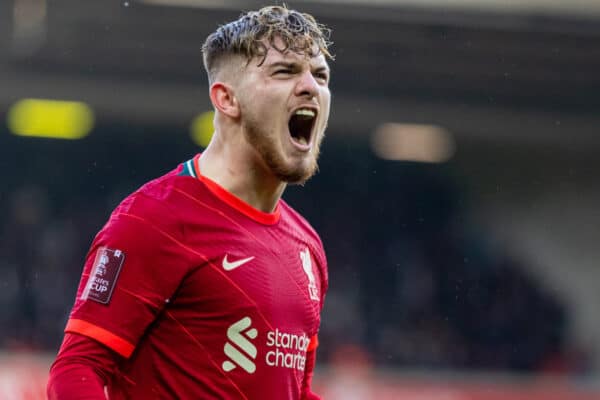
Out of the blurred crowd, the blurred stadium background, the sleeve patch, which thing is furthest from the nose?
the blurred crowd

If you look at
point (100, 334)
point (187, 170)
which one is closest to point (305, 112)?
point (187, 170)

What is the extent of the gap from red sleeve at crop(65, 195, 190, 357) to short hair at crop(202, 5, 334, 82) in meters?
0.37

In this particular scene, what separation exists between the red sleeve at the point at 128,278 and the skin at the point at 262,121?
0.22 m

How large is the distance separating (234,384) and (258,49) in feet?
2.08

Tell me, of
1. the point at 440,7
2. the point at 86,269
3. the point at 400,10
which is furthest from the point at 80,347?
Answer: the point at 440,7

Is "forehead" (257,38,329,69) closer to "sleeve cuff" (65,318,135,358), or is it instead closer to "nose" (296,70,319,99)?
"nose" (296,70,319,99)

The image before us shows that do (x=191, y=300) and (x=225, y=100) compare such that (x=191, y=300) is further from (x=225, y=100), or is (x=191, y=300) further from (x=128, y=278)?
(x=225, y=100)

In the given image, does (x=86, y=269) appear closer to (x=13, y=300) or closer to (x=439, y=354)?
(x=13, y=300)

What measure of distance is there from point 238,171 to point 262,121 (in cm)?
12

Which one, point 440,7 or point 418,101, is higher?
point 440,7

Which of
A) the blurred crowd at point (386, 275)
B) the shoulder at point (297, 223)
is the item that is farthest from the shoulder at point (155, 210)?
the blurred crowd at point (386, 275)

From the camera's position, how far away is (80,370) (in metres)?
1.67

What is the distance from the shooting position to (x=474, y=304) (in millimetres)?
8328

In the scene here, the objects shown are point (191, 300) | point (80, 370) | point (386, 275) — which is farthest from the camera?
point (386, 275)
